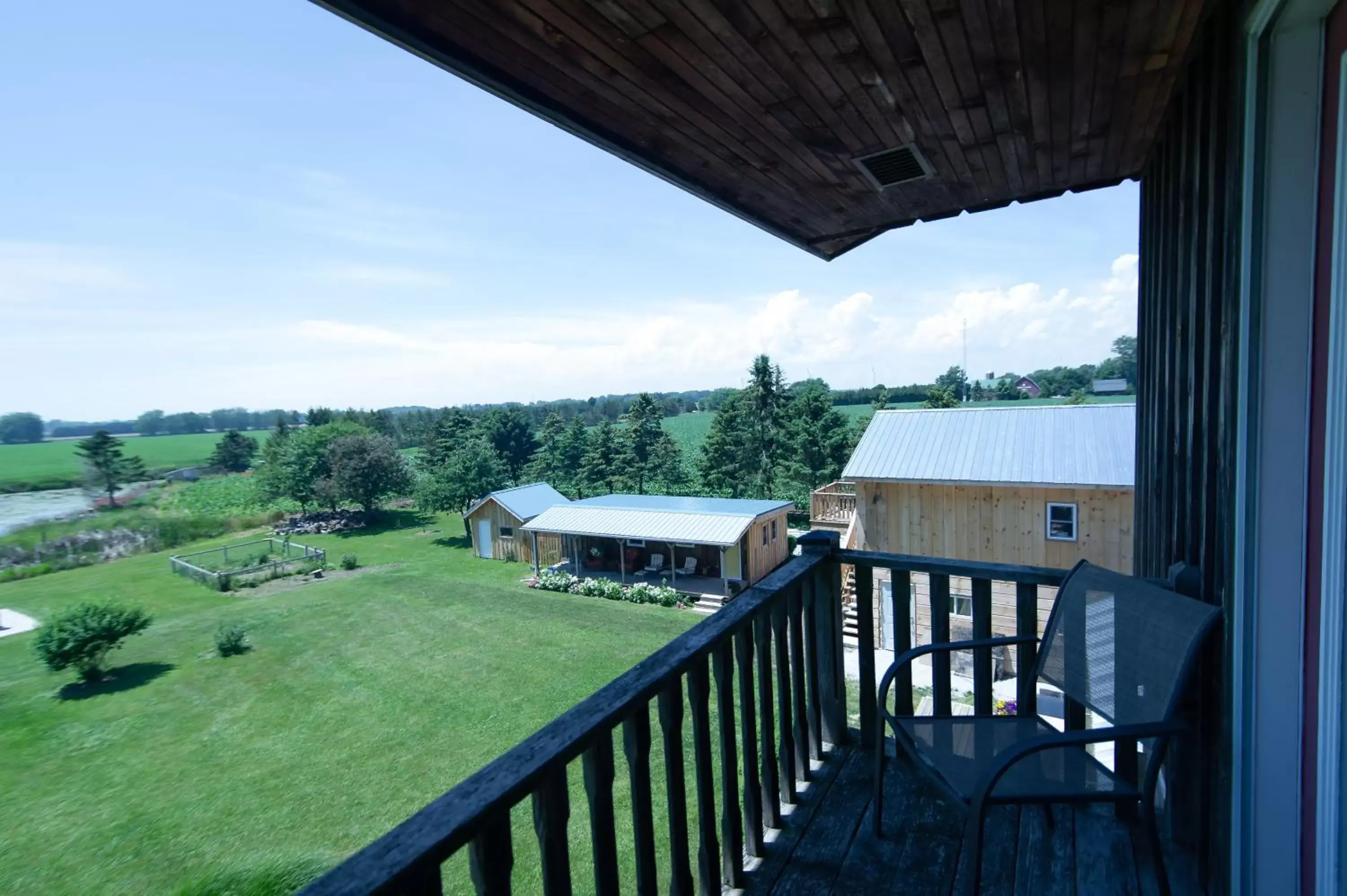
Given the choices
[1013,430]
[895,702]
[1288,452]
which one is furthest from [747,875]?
[1013,430]

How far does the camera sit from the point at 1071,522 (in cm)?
768

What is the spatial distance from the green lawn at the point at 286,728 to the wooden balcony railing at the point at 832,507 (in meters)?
3.92

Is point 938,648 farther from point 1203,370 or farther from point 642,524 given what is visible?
point 642,524

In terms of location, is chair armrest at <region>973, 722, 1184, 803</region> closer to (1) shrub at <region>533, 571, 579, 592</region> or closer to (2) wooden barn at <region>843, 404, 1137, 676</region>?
(2) wooden barn at <region>843, 404, 1137, 676</region>

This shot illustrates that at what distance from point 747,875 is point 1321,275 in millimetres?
1620

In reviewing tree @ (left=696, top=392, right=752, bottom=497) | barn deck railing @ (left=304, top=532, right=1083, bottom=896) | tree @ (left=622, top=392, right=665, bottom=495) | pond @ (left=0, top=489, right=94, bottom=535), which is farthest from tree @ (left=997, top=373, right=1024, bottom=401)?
pond @ (left=0, top=489, right=94, bottom=535)

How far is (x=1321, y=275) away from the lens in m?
0.91

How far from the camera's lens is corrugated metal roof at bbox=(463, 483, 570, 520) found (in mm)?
20531

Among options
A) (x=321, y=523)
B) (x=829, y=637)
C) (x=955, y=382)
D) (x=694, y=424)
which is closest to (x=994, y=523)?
(x=829, y=637)

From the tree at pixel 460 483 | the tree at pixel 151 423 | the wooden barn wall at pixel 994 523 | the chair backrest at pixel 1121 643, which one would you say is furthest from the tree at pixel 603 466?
the chair backrest at pixel 1121 643

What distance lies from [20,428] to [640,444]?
75.0 feet

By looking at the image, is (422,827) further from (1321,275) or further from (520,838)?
(520,838)

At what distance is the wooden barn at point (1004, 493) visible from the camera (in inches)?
299

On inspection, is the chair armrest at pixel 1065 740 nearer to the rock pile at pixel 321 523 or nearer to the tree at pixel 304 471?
the tree at pixel 304 471
